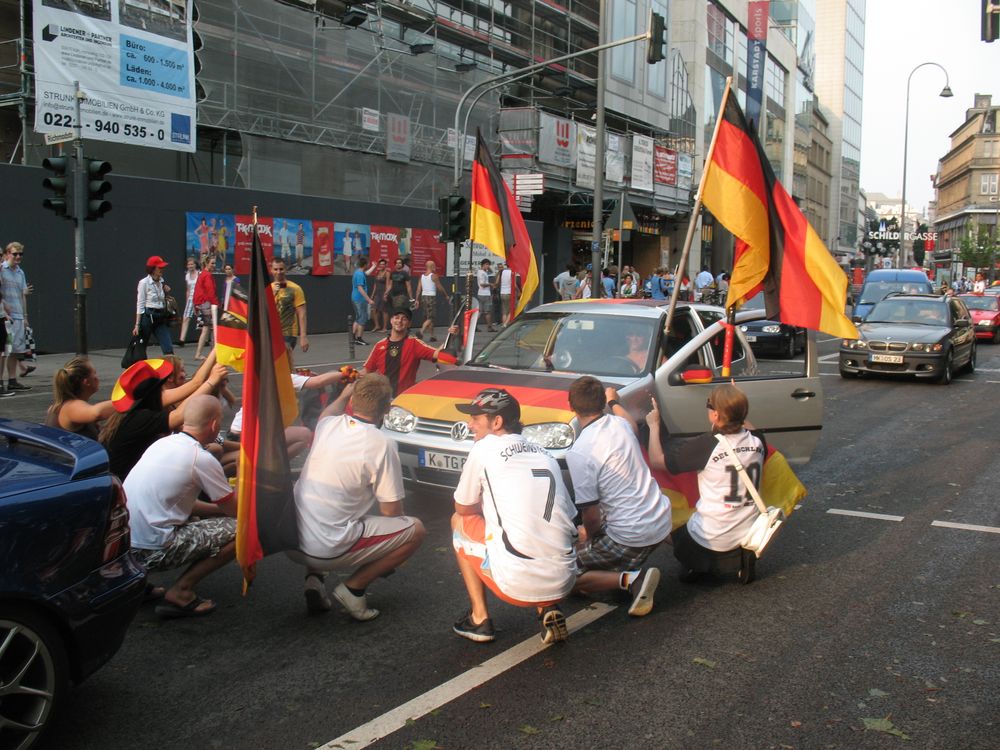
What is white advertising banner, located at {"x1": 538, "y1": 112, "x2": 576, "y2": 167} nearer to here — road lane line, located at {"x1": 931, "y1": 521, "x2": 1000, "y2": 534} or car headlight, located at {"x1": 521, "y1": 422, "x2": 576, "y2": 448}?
road lane line, located at {"x1": 931, "y1": 521, "x2": 1000, "y2": 534}

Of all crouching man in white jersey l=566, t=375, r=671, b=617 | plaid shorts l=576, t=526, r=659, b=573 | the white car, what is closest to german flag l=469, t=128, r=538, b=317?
the white car

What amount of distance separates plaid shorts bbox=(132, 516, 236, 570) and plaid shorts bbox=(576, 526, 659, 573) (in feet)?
6.13

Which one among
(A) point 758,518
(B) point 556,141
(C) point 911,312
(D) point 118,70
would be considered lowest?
(A) point 758,518

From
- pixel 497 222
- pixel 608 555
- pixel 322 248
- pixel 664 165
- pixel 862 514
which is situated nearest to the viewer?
pixel 608 555

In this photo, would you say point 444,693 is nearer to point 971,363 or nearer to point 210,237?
point 971,363

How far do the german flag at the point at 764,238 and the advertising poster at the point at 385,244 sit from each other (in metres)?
18.5

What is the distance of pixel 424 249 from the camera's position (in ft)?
88.8

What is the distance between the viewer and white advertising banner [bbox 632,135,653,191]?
124ft

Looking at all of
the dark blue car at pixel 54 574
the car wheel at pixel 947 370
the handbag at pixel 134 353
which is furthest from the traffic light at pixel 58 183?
the car wheel at pixel 947 370

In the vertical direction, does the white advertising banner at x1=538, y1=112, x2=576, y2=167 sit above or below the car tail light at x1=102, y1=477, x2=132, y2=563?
above

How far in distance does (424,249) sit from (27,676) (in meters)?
24.2

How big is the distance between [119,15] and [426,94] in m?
11.4

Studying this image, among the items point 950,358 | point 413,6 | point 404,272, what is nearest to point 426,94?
point 413,6

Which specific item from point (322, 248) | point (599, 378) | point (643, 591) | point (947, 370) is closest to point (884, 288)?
point (947, 370)
